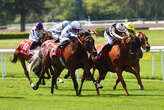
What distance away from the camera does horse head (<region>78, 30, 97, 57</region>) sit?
441 inches

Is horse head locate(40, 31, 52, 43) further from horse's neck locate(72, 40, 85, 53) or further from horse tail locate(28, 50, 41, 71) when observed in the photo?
horse's neck locate(72, 40, 85, 53)

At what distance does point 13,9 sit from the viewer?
60.0m

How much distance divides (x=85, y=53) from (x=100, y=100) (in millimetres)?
1360

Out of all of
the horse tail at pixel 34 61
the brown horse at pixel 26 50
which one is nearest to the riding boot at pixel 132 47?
the horse tail at pixel 34 61

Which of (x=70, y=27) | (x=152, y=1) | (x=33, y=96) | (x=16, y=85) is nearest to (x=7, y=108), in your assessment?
(x=33, y=96)

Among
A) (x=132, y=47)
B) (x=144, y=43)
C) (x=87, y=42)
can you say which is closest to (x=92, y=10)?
(x=144, y=43)

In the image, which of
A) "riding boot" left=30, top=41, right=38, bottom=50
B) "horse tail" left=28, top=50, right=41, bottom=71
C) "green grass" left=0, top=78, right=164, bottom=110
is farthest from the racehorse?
"riding boot" left=30, top=41, right=38, bottom=50

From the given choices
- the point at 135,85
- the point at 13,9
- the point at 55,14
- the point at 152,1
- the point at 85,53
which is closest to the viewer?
the point at 85,53

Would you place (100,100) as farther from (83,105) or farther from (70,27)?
(70,27)

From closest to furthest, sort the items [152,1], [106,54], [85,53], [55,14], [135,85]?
[85,53]
[106,54]
[135,85]
[152,1]
[55,14]

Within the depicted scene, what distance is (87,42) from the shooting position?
1124 centimetres

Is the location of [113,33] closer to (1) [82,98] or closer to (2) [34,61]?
(1) [82,98]

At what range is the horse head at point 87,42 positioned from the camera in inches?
441

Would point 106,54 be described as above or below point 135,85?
above
